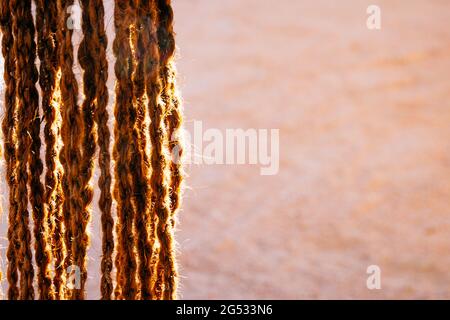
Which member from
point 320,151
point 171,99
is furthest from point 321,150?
point 171,99

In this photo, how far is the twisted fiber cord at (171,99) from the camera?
0.56 metres

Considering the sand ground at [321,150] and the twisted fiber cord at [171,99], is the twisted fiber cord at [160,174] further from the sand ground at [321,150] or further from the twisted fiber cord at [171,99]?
the sand ground at [321,150]

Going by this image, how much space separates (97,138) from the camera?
1.88ft

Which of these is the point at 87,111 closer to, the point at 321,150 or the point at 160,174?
the point at 160,174

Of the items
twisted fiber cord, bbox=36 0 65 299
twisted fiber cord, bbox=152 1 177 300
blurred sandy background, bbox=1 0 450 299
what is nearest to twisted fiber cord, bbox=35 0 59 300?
twisted fiber cord, bbox=36 0 65 299

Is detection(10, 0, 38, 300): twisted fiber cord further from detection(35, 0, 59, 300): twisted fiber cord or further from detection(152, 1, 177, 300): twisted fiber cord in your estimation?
detection(152, 1, 177, 300): twisted fiber cord

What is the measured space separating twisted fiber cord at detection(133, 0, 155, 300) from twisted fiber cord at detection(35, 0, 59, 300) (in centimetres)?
9

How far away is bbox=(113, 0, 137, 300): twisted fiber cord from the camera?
1.83 ft

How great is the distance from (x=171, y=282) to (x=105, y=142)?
16cm

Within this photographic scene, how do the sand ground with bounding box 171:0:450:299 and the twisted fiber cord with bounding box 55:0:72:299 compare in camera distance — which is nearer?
the twisted fiber cord with bounding box 55:0:72:299

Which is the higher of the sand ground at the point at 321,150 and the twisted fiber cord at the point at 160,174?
the sand ground at the point at 321,150

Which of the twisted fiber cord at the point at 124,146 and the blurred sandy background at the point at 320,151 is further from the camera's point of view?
the blurred sandy background at the point at 320,151

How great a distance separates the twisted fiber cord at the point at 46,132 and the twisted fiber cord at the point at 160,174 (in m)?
0.11

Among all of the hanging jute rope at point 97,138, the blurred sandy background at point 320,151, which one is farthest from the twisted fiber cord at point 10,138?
the blurred sandy background at point 320,151
